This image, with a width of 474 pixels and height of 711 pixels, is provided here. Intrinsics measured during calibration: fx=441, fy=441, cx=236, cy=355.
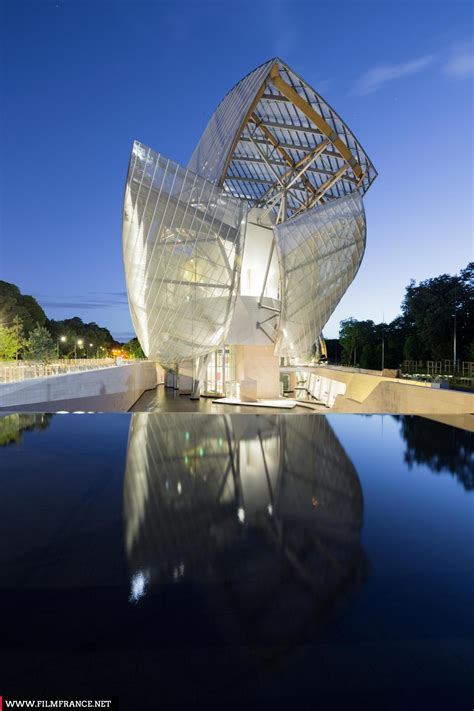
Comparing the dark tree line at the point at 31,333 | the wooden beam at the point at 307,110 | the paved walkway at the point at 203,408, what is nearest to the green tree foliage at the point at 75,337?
the dark tree line at the point at 31,333

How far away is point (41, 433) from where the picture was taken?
32.1 ft

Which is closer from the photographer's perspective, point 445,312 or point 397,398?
point 397,398

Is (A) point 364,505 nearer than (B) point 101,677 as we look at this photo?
No

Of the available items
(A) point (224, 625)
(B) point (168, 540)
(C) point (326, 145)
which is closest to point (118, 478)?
(B) point (168, 540)

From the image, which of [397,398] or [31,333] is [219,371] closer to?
[31,333]

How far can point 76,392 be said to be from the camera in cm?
2536

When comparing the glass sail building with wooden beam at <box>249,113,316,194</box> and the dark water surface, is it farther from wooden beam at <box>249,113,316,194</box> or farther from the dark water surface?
the dark water surface

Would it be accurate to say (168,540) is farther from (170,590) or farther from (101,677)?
(101,677)

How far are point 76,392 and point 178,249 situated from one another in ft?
37.6

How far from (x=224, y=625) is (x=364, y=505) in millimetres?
2966

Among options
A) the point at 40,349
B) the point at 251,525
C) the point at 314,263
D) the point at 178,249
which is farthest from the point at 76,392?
the point at 251,525

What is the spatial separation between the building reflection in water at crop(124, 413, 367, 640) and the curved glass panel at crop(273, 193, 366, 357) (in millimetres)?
25776

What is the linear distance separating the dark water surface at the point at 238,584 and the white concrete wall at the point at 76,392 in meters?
13.7

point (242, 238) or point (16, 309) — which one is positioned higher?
point (242, 238)
